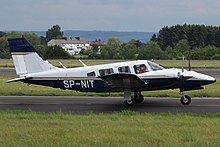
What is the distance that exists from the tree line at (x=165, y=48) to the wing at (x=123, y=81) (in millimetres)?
66348

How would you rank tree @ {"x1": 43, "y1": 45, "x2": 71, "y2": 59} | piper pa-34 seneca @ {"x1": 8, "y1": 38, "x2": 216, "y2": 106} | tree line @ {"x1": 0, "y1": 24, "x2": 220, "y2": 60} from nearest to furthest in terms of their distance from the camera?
1. piper pa-34 seneca @ {"x1": 8, "y1": 38, "x2": 216, "y2": 106}
2. tree @ {"x1": 43, "y1": 45, "x2": 71, "y2": 59}
3. tree line @ {"x1": 0, "y1": 24, "x2": 220, "y2": 60}

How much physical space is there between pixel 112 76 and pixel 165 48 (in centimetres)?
10845

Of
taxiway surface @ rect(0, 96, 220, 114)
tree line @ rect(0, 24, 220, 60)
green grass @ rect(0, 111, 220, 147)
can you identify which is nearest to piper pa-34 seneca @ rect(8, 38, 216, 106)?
taxiway surface @ rect(0, 96, 220, 114)

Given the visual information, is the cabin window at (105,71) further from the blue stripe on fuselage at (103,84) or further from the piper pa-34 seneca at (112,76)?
the blue stripe on fuselage at (103,84)

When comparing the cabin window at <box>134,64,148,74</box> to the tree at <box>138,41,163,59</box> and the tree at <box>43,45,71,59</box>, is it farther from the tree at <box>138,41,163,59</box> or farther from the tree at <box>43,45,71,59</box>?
the tree at <box>43,45,71,59</box>

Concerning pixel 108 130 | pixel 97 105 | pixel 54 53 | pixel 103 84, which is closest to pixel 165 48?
pixel 54 53

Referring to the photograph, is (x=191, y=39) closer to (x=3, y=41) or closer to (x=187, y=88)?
(x=3, y=41)

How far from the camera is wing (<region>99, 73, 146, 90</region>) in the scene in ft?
57.7

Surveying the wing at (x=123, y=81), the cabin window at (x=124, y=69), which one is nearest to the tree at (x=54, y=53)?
the cabin window at (x=124, y=69)

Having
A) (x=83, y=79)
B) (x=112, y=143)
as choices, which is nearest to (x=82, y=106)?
(x=83, y=79)

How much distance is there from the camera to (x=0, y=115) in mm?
14555

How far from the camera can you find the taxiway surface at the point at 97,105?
17125 millimetres

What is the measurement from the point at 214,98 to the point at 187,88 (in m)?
3.07

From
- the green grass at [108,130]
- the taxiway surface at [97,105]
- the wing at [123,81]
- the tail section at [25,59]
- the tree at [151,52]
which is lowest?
the tree at [151,52]
